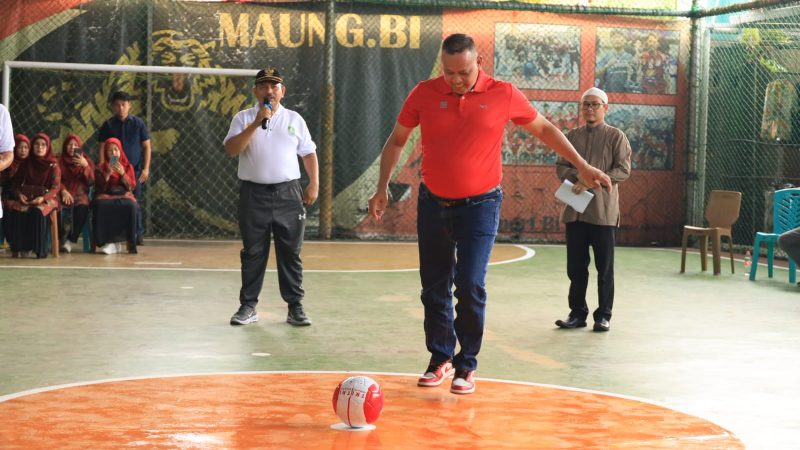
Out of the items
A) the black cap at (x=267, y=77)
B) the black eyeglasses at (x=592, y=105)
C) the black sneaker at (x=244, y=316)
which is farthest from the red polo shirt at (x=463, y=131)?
the black sneaker at (x=244, y=316)

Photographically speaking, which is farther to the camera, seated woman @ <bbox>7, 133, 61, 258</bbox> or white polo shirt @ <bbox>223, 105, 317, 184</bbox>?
seated woman @ <bbox>7, 133, 61, 258</bbox>

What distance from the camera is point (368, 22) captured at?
17203mm

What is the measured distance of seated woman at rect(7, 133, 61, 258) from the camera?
44.3 feet

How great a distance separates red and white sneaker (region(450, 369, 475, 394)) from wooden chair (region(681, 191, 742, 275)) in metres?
7.78

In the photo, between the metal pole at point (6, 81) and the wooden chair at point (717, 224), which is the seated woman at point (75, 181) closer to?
the metal pole at point (6, 81)

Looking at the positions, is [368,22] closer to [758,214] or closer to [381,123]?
[381,123]

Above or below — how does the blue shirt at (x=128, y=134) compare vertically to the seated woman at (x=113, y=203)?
above

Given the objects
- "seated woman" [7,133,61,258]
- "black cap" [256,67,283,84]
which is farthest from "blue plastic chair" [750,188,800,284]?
"seated woman" [7,133,61,258]

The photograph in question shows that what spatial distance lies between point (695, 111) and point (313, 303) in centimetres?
941

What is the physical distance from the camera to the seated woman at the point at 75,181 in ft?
47.1

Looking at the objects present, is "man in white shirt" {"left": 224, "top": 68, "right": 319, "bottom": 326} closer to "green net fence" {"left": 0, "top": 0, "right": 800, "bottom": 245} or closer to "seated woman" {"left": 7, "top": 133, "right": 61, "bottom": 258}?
"seated woman" {"left": 7, "top": 133, "right": 61, "bottom": 258}

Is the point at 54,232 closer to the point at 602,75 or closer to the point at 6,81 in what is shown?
the point at 6,81

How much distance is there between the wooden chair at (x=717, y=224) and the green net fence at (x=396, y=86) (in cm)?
209

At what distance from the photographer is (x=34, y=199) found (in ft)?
44.9
